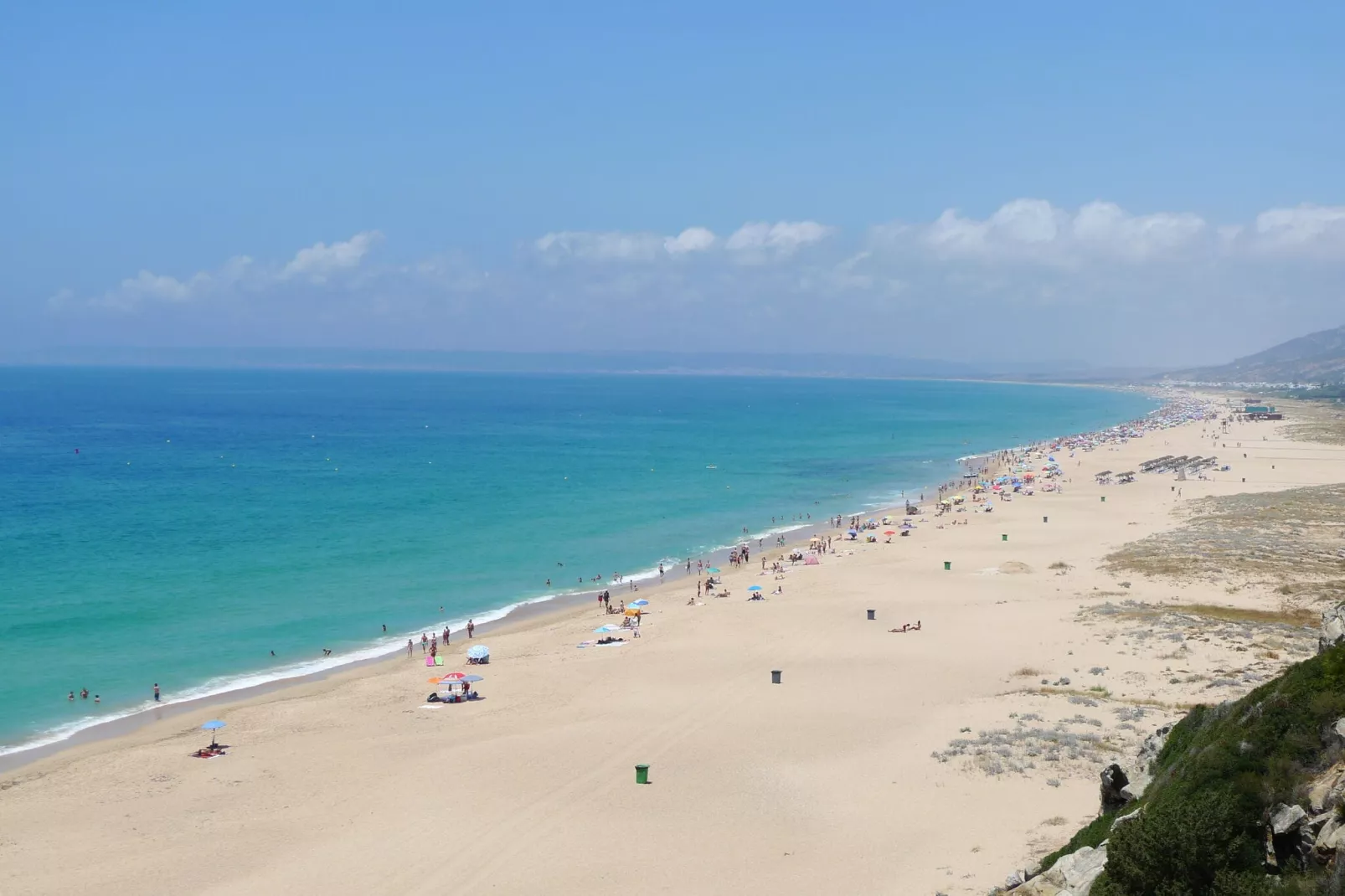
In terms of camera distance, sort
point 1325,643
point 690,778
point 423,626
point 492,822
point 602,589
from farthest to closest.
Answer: point 602,589
point 423,626
point 690,778
point 492,822
point 1325,643

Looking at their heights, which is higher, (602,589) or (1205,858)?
(1205,858)

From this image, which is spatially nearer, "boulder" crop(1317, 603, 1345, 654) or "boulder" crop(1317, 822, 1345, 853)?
"boulder" crop(1317, 822, 1345, 853)

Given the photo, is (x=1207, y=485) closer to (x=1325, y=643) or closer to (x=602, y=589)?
(x=602, y=589)

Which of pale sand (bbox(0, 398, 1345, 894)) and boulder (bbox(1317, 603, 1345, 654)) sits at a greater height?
boulder (bbox(1317, 603, 1345, 654))

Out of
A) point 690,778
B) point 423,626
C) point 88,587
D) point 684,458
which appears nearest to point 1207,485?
point 684,458

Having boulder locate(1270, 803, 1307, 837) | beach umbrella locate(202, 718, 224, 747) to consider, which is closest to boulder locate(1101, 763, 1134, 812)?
boulder locate(1270, 803, 1307, 837)

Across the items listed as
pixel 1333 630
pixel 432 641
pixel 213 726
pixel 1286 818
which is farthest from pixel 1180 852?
pixel 432 641

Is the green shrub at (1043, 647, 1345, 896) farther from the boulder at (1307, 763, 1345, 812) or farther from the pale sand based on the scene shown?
the pale sand
